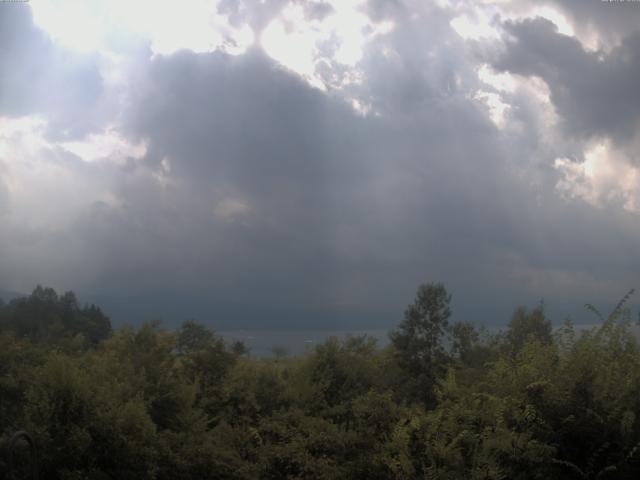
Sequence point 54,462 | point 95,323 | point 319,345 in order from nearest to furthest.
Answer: point 54,462 → point 319,345 → point 95,323

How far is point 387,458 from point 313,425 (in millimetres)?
2343

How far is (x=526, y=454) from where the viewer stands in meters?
7.71

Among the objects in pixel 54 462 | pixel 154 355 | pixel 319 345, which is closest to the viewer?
pixel 54 462

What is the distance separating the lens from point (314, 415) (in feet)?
43.2

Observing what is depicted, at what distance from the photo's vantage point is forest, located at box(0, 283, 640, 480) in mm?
8086

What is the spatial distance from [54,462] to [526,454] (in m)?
6.68

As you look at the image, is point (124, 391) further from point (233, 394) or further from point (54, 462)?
point (233, 394)

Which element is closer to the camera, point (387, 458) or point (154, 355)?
point (387, 458)

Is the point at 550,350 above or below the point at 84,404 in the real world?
above

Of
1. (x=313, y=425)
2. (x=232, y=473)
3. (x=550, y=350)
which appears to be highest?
(x=550, y=350)

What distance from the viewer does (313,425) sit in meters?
11.2

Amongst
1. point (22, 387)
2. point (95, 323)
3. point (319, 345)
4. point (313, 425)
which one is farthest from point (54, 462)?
point (95, 323)

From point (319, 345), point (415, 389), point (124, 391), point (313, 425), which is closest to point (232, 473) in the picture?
point (313, 425)

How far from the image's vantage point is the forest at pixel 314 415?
8086 mm
